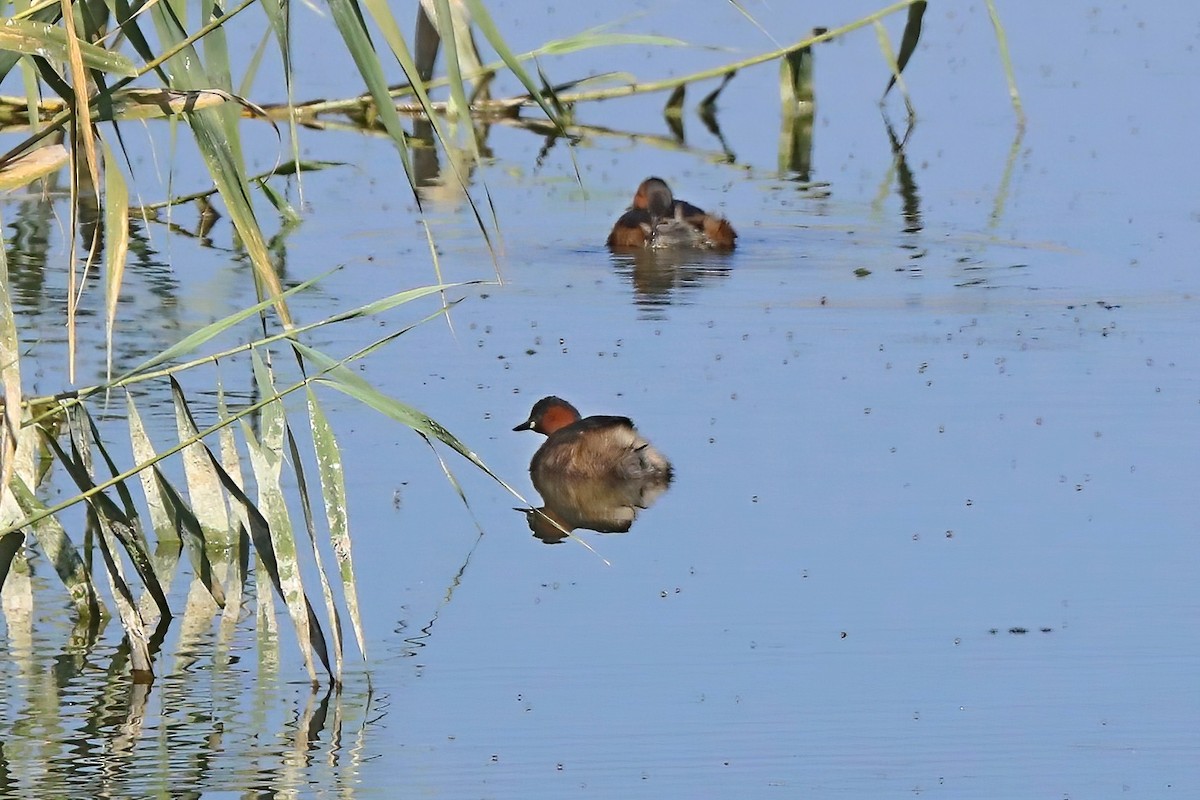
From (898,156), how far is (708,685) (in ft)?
40.3

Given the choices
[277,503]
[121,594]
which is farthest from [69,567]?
[277,503]

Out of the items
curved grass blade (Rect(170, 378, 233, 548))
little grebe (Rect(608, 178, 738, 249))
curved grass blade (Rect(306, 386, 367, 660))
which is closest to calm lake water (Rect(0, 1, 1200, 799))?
little grebe (Rect(608, 178, 738, 249))

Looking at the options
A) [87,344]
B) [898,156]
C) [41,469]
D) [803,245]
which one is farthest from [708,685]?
[898,156]

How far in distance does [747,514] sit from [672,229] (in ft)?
20.7

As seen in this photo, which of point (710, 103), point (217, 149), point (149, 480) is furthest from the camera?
point (710, 103)

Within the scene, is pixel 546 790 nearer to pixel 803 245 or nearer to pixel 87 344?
pixel 87 344

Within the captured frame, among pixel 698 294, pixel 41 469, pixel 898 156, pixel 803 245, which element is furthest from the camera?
pixel 898 156

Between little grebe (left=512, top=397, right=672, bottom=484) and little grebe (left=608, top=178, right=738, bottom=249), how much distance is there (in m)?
5.12

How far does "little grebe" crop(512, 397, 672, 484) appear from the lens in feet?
31.0

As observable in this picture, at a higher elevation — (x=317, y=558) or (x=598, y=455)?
(x=317, y=558)

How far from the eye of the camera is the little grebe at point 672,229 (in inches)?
586

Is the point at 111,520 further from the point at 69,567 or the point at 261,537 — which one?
the point at 69,567

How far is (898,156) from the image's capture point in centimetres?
1862

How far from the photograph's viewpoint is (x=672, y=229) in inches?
587
